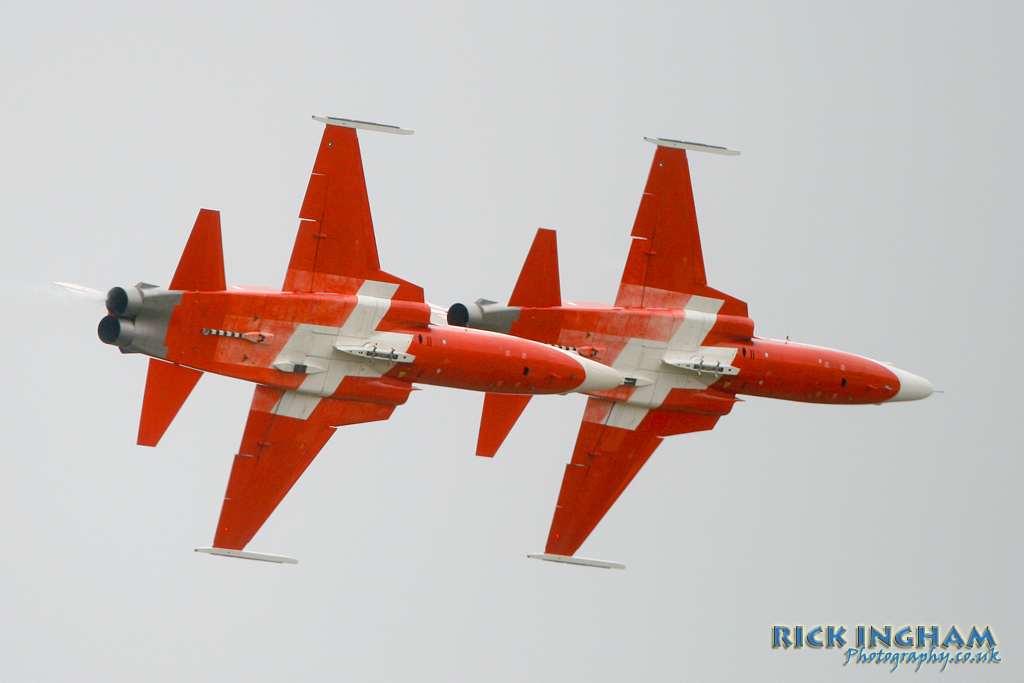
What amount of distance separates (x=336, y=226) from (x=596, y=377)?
5953 mm

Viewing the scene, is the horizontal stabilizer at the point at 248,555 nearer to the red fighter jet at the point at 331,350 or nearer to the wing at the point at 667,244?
the red fighter jet at the point at 331,350

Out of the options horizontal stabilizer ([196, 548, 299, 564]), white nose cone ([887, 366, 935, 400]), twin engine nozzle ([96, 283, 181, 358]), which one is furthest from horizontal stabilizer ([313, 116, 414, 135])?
white nose cone ([887, 366, 935, 400])

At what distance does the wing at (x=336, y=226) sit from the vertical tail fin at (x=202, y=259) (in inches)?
61.3

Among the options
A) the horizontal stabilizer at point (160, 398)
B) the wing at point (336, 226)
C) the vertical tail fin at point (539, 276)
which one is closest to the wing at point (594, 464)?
the vertical tail fin at point (539, 276)

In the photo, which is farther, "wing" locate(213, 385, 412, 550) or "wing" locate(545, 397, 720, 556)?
"wing" locate(545, 397, 720, 556)

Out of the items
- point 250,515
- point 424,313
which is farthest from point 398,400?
point 250,515

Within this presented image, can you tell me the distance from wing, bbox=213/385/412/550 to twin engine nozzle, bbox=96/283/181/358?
7.79 feet

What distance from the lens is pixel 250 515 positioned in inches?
1161

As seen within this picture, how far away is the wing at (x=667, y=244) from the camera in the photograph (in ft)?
105

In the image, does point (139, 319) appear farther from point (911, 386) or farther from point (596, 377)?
point (911, 386)

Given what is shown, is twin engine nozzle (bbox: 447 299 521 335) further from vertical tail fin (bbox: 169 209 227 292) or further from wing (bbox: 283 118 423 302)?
vertical tail fin (bbox: 169 209 227 292)

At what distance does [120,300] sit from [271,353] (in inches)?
115

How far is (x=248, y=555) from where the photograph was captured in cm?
2945

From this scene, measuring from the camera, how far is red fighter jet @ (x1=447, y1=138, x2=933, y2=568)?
105 ft
